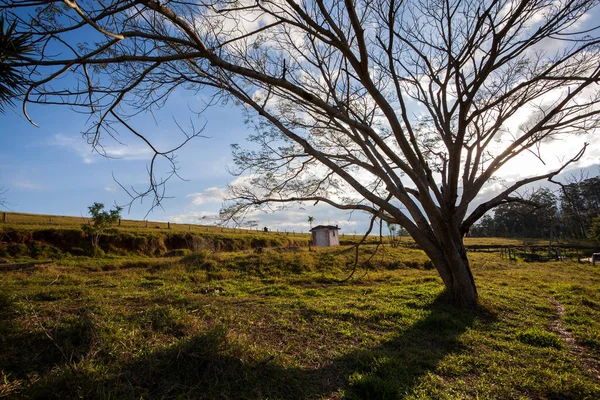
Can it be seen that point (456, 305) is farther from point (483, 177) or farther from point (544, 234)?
point (544, 234)

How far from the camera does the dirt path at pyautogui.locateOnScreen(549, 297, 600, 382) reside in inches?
192

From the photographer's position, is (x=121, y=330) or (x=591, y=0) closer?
(x=121, y=330)

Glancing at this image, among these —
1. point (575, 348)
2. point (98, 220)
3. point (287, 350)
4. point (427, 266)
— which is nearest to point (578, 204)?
point (575, 348)

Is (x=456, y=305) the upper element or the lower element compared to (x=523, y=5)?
lower

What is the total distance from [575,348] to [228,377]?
6483 mm

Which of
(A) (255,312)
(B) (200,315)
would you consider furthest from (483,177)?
(B) (200,315)

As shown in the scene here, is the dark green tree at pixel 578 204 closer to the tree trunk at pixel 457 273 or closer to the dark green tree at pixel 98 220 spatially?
the tree trunk at pixel 457 273

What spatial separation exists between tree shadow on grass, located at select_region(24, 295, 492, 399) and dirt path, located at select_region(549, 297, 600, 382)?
250 centimetres

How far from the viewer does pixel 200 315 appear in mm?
5188

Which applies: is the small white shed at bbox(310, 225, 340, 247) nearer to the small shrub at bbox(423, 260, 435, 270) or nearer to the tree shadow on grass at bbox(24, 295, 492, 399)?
the small shrub at bbox(423, 260, 435, 270)

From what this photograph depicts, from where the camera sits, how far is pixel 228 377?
3.15 m

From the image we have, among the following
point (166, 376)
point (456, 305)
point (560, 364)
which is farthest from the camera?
point (456, 305)

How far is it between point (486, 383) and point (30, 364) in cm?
519

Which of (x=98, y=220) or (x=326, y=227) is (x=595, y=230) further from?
(x=98, y=220)
